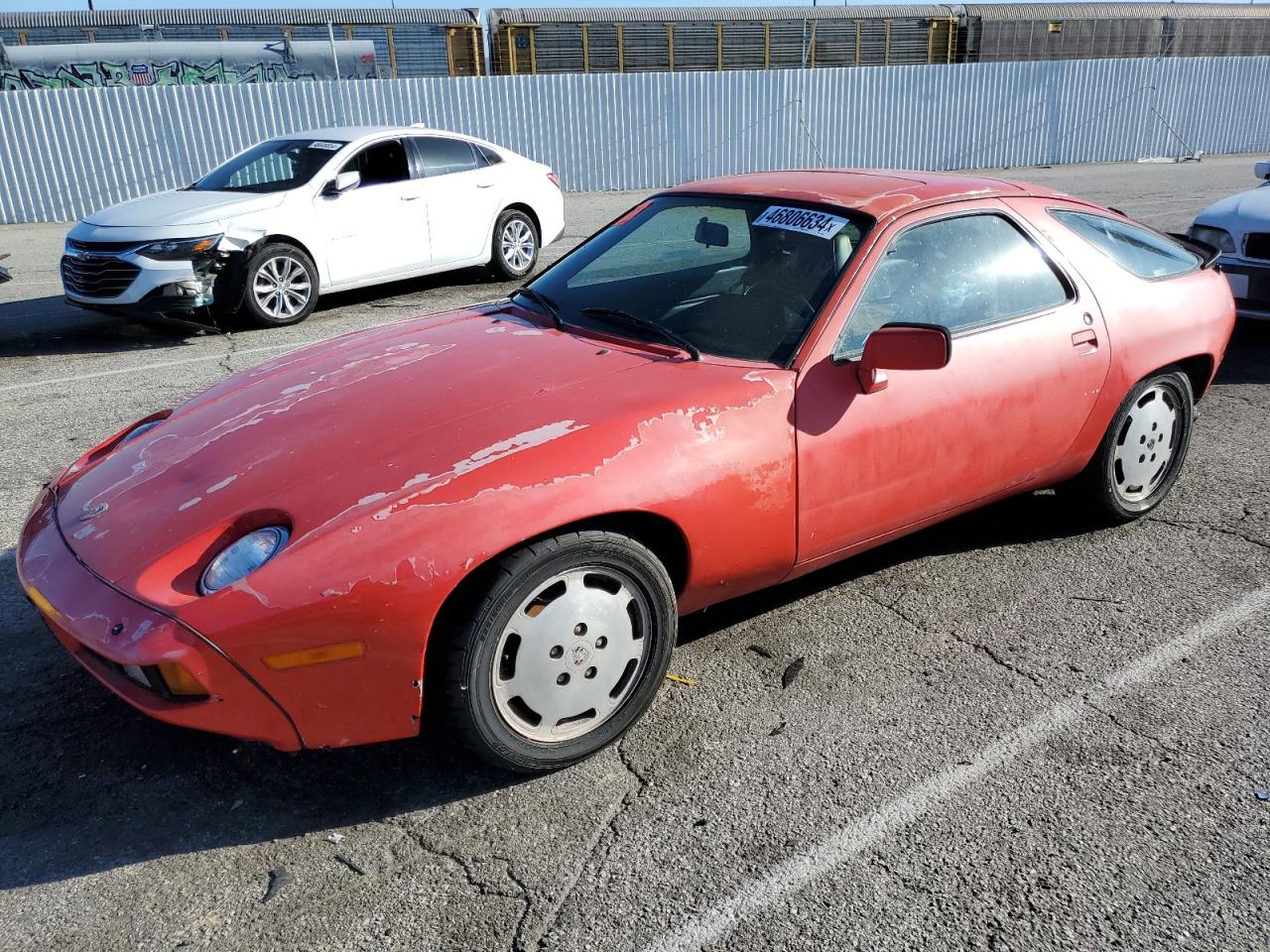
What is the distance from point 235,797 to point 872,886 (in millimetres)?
1675

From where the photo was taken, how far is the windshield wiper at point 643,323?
131 inches

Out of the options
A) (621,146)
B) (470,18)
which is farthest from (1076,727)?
(470,18)

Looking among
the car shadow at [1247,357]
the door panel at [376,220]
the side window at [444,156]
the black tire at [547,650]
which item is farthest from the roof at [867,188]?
the side window at [444,156]

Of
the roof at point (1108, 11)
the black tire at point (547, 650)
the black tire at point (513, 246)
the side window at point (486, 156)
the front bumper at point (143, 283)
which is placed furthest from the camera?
the roof at point (1108, 11)

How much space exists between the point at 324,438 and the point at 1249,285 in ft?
21.3

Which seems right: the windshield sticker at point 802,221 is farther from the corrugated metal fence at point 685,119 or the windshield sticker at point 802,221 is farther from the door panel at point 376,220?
the corrugated metal fence at point 685,119

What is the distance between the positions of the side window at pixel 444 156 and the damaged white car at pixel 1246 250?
640 centimetres

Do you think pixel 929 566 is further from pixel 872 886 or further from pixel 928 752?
pixel 872 886

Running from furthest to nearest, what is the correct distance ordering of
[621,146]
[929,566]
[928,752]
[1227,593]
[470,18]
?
[470,18] → [621,146] → [929,566] → [1227,593] → [928,752]

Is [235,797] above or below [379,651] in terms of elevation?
below

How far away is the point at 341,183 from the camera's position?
28.8 ft

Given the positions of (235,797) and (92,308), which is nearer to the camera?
(235,797)

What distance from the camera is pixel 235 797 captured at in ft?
9.09

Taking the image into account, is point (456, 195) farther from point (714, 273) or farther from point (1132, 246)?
point (1132, 246)
